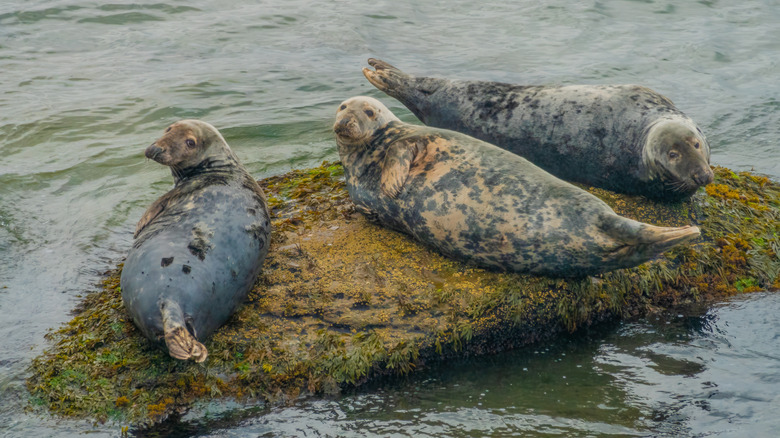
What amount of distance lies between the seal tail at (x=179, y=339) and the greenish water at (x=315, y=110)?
0.39 meters

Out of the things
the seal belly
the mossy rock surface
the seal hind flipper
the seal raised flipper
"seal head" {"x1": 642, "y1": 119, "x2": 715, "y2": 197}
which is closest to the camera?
the mossy rock surface

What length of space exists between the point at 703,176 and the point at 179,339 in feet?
12.4

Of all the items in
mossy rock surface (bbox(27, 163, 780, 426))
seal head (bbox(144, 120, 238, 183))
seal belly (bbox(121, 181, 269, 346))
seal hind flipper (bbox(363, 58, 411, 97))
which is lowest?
mossy rock surface (bbox(27, 163, 780, 426))

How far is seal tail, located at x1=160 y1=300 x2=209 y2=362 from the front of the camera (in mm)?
4223

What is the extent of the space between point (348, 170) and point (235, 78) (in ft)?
19.9

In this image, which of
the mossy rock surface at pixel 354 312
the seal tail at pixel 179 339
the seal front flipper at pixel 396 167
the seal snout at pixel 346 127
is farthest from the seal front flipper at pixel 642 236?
the seal tail at pixel 179 339

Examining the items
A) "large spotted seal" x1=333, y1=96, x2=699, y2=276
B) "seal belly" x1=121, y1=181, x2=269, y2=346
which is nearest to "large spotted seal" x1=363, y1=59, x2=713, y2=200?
"large spotted seal" x1=333, y1=96, x2=699, y2=276

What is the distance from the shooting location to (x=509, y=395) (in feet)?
14.4

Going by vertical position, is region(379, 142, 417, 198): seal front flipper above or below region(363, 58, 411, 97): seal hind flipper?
below

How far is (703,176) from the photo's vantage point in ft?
18.7

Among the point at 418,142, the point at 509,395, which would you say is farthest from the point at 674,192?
the point at 509,395

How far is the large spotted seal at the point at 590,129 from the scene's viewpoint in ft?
19.3

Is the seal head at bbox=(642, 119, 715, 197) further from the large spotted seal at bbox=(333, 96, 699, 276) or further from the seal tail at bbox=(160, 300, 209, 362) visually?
the seal tail at bbox=(160, 300, 209, 362)

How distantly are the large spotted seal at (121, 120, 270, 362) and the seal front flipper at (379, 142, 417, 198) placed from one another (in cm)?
90
